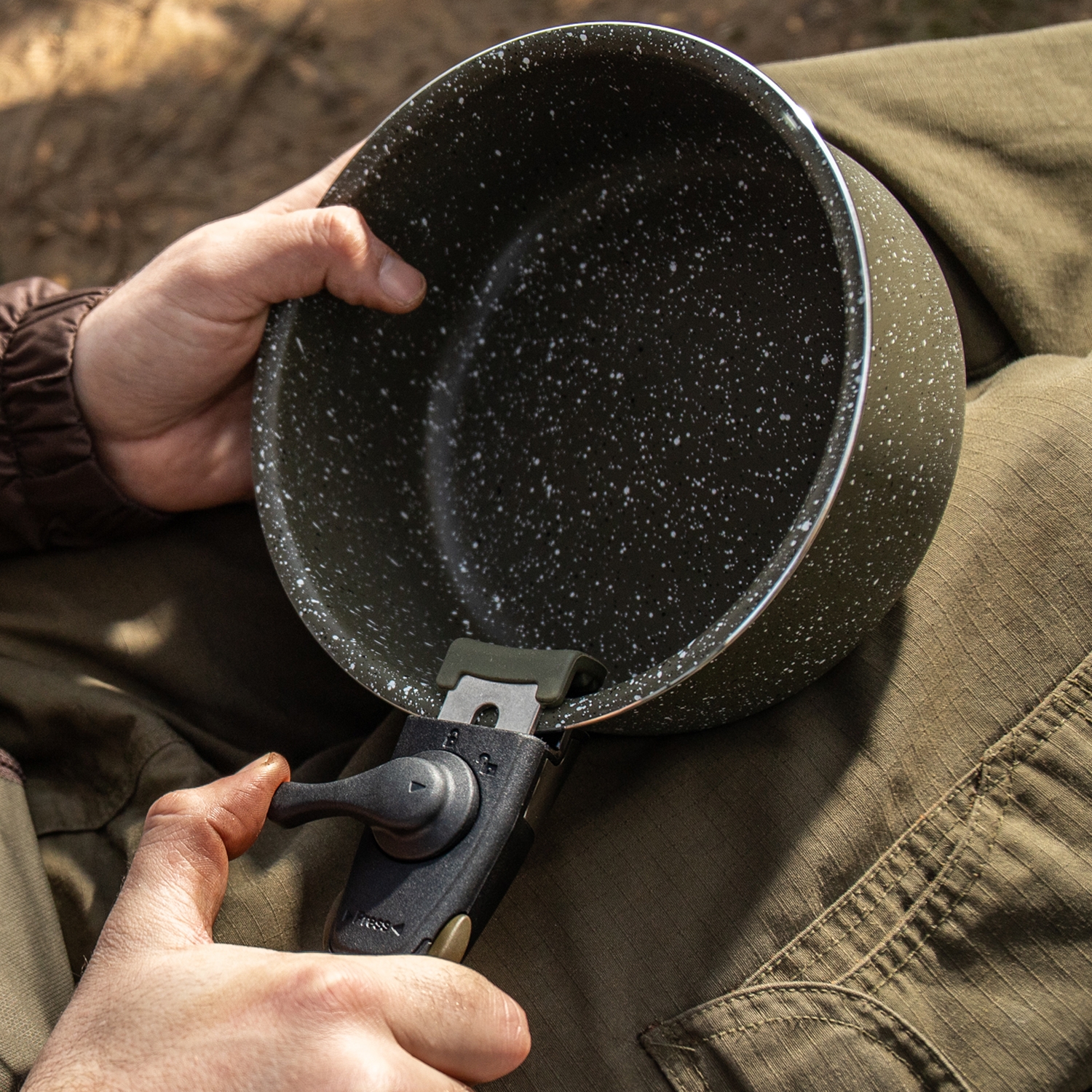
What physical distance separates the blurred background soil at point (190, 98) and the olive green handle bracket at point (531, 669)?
3.18ft

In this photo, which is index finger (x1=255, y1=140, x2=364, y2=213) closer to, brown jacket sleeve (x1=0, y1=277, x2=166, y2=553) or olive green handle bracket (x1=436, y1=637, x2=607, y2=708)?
brown jacket sleeve (x1=0, y1=277, x2=166, y2=553)

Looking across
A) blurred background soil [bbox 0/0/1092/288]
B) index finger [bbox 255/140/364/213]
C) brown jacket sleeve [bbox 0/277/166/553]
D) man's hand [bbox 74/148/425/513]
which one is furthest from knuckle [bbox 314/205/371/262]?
blurred background soil [bbox 0/0/1092/288]

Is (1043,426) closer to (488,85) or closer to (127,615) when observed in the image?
(488,85)

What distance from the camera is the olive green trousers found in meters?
0.45

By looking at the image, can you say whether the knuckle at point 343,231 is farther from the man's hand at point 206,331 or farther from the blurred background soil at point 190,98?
the blurred background soil at point 190,98

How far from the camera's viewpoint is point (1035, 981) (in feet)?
1.47

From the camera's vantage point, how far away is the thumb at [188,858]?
414 millimetres

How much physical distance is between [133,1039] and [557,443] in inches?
15.8

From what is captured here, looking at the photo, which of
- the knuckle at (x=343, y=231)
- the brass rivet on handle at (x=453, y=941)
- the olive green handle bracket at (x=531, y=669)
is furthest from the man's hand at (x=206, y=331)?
the brass rivet on handle at (x=453, y=941)

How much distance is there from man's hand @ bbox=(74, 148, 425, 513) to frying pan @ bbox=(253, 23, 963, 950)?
33 mm

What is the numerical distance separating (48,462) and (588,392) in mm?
380

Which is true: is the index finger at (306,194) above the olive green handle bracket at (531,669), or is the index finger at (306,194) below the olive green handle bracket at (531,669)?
above

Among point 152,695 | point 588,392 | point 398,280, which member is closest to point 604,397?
point 588,392

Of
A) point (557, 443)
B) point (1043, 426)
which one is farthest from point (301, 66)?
point (1043, 426)
